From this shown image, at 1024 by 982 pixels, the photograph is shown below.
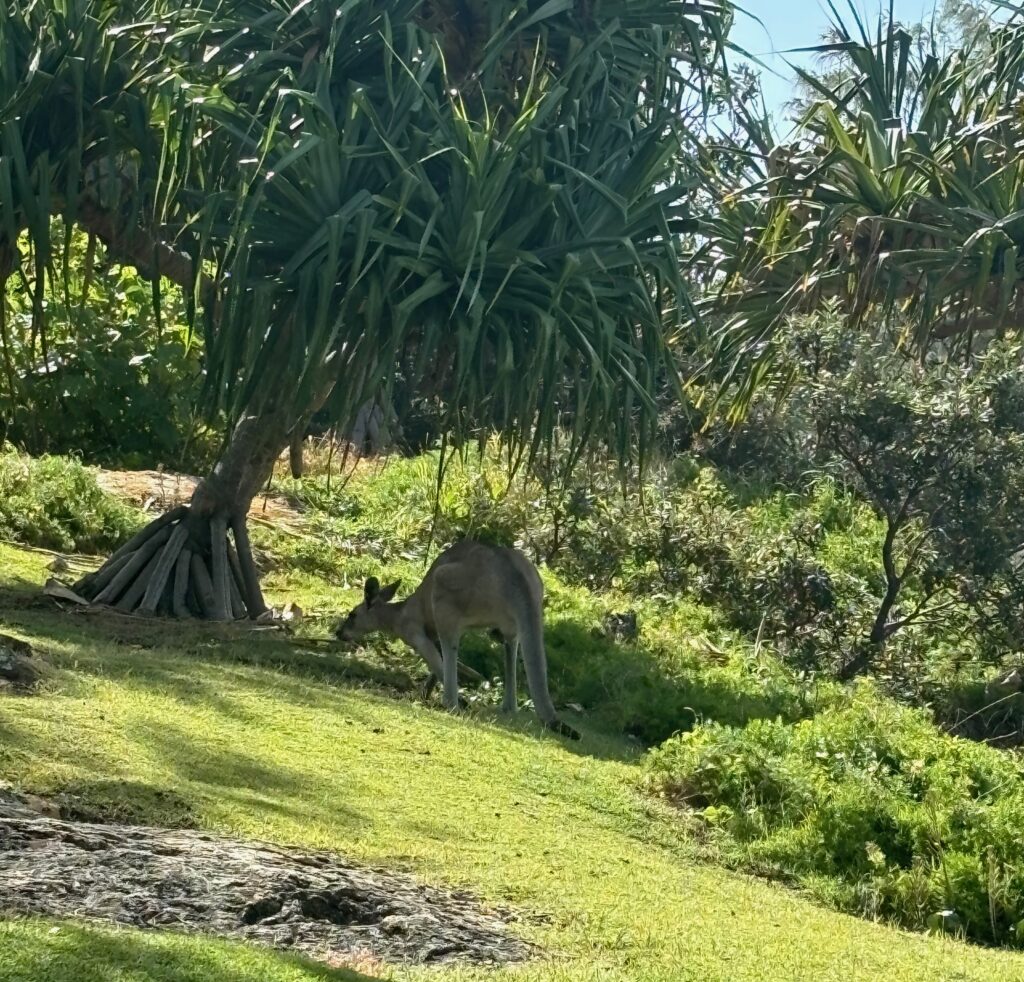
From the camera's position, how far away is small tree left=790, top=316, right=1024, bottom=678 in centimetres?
1435

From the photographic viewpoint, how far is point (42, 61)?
35.9ft

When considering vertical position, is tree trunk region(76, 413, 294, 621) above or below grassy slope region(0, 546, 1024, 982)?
above

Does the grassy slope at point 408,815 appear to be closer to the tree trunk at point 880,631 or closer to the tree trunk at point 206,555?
the tree trunk at point 206,555

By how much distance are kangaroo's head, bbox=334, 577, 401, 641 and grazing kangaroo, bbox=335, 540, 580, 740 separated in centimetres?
56

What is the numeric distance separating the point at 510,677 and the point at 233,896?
6.21 m

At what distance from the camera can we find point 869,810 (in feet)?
28.4

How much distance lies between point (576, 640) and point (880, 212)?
5.22 metres

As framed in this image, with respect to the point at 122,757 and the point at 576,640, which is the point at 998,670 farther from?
the point at 122,757

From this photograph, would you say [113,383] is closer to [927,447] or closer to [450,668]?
[450,668]

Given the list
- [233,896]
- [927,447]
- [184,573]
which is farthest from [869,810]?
[927,447]

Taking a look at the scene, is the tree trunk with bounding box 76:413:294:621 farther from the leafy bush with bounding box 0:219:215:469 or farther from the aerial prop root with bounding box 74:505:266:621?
the leafy bush with bounding box 0:219:215:469

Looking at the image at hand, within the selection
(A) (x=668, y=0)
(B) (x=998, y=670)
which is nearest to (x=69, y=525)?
(A) (x=668, y=0)

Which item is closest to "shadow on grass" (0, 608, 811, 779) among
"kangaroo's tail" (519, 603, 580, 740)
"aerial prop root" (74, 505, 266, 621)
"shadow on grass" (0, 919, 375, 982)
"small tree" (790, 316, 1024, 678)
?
"kangaroo's tail" (519, 603, 580, 740)

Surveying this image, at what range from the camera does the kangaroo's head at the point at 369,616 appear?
41.7 feet
